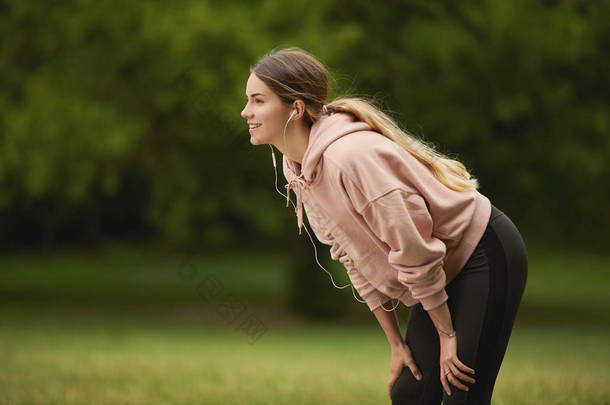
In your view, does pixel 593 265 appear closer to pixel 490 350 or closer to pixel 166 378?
pixel 166 378

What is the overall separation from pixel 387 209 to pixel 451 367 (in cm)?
66

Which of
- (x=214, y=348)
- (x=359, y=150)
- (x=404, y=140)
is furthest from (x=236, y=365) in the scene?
(x=359, y=150)

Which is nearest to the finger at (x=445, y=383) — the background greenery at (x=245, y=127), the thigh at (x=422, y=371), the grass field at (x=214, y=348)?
the thigh at (x=422, y=371)

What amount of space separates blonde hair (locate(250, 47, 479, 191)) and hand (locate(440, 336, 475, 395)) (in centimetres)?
56

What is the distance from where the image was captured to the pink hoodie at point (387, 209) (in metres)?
2.37

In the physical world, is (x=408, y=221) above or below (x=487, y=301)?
above

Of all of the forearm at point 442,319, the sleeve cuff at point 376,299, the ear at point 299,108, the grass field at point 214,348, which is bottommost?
the grass field at point 214,348

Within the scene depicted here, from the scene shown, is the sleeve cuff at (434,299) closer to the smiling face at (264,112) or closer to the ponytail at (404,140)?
the ponytail at (404,140)

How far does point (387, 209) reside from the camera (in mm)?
2357

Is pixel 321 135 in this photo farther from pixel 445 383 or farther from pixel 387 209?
pixel 445 383

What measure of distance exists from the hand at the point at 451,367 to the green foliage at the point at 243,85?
6.61 metres

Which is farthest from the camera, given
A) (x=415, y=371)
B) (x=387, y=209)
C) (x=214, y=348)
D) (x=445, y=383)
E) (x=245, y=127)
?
(x=245, y=127)

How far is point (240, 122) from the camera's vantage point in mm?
9250

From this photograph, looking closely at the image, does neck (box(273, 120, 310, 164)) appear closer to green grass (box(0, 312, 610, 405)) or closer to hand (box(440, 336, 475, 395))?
hand (box(440, 336, 475, 395))
